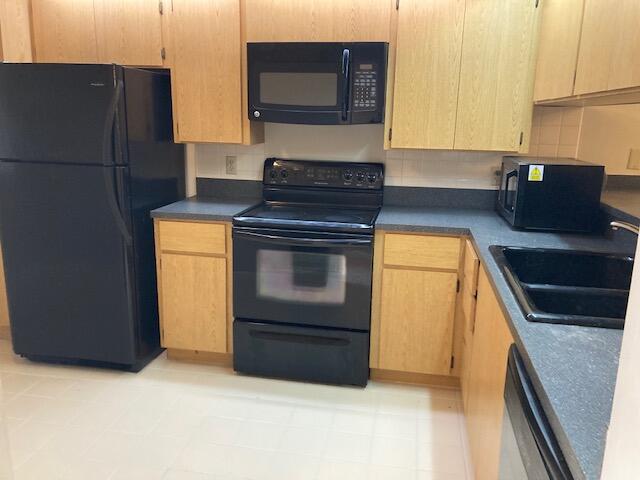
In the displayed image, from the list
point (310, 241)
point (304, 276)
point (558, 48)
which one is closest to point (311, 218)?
point (310, 241)

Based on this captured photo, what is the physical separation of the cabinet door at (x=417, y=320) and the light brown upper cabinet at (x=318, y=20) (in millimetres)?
1155

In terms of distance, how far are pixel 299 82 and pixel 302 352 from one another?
1.33 m

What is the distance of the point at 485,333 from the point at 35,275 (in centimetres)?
222

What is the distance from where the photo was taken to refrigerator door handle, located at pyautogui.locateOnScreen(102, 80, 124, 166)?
254 centimetres

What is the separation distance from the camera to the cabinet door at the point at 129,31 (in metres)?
2.79

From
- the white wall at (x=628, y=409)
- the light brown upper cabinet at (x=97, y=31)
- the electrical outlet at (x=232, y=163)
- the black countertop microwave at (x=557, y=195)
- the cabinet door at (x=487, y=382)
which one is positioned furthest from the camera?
the electrical outlet at (x=232, y=163)

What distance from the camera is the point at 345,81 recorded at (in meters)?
2.62

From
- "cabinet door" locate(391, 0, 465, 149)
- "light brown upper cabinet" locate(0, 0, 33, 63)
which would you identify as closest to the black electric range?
"cabinet door" locate(391, 0, 465, 149)

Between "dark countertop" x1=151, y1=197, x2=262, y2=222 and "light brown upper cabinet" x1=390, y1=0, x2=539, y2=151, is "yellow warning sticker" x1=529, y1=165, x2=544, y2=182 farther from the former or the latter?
"dark countertop" x1=151, y1=197, x2=262, y2=222

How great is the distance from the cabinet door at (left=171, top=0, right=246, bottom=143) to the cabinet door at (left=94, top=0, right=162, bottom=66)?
0.35 feet

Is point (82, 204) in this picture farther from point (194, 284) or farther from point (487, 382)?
point (487, 382)

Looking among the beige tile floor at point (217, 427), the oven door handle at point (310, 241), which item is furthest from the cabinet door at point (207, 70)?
the beige tile floor at point (217, 427)

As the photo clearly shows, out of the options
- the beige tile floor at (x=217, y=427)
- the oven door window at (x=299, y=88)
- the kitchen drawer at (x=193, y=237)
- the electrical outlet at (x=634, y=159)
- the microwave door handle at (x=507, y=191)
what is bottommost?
the beige tile floor at (x=217, y=427)

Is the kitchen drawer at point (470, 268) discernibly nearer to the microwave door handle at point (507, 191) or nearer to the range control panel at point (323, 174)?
the microwave door handle at point (507, 191)
